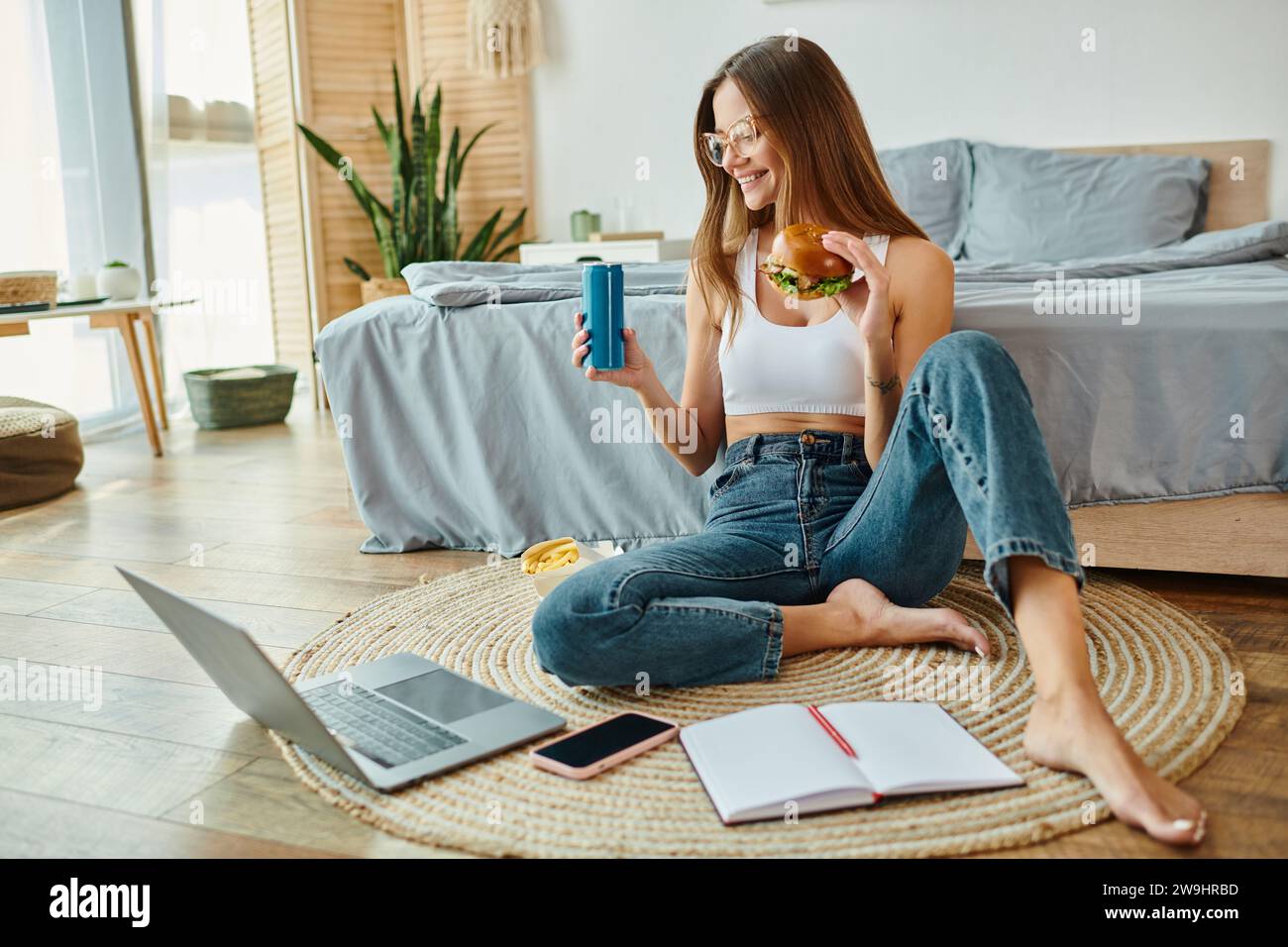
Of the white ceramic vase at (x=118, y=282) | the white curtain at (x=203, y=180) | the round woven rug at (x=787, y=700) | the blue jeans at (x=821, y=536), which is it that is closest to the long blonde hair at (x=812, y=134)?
the blue jeans at (x=821, y=536)

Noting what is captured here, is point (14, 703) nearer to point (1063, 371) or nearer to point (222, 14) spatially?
point (1063, 371)

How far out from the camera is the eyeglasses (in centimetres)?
174

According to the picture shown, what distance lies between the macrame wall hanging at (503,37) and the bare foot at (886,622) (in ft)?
11.8

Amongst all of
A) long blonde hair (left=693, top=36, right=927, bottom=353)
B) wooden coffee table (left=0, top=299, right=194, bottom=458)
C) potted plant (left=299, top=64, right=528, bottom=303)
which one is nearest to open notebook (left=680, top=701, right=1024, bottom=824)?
long blonde hair (left=693, top=36, right=927, bottom=353)

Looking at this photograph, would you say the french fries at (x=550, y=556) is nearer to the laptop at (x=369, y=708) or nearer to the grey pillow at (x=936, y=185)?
Answer: the laptop at (x=369, y=708)

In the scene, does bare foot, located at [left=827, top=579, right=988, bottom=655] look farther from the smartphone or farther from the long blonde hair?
the long blonde hair

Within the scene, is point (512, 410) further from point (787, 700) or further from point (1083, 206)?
point (1083, 206)

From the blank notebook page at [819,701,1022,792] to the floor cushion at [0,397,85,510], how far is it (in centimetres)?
250

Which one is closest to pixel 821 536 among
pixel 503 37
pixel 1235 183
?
pixel 1235 183

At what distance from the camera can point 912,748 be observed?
137 cm

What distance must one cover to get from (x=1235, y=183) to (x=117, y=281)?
3702 millimetres

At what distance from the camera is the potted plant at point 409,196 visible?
4.53m
